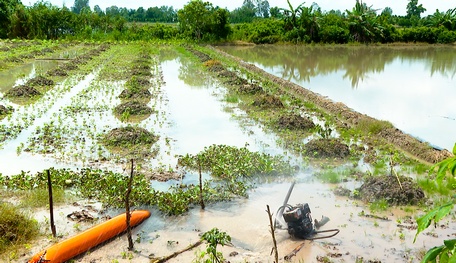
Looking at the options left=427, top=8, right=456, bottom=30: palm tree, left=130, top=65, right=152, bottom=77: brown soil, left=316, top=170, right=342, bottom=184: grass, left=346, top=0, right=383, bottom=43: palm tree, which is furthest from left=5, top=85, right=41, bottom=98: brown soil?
left=427, top=8, right=456, bottom=30: palm tree

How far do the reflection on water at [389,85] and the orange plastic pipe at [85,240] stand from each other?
25.5 feet

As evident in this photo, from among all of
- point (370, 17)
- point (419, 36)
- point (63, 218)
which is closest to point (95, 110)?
point (63, 218)

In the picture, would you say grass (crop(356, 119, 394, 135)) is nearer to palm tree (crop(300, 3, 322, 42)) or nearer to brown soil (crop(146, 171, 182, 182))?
brown soil (crop(146, 171, 182, 182))

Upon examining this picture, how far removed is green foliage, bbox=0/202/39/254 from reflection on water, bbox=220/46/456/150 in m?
8.76

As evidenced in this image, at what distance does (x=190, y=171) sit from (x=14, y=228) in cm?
340

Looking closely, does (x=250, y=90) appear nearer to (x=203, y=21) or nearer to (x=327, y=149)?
(x=327, y=149)

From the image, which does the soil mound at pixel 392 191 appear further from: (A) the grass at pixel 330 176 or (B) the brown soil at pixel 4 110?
(B) the brown soil at pixel 4 110

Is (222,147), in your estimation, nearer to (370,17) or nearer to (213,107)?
(213,107)

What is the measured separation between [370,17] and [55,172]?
42.4m

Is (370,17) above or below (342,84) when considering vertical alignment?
above

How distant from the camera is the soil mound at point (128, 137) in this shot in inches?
377

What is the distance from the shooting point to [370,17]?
44.2m

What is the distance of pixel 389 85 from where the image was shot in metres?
18.3

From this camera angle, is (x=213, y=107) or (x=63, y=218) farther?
(x=213, y=107)
